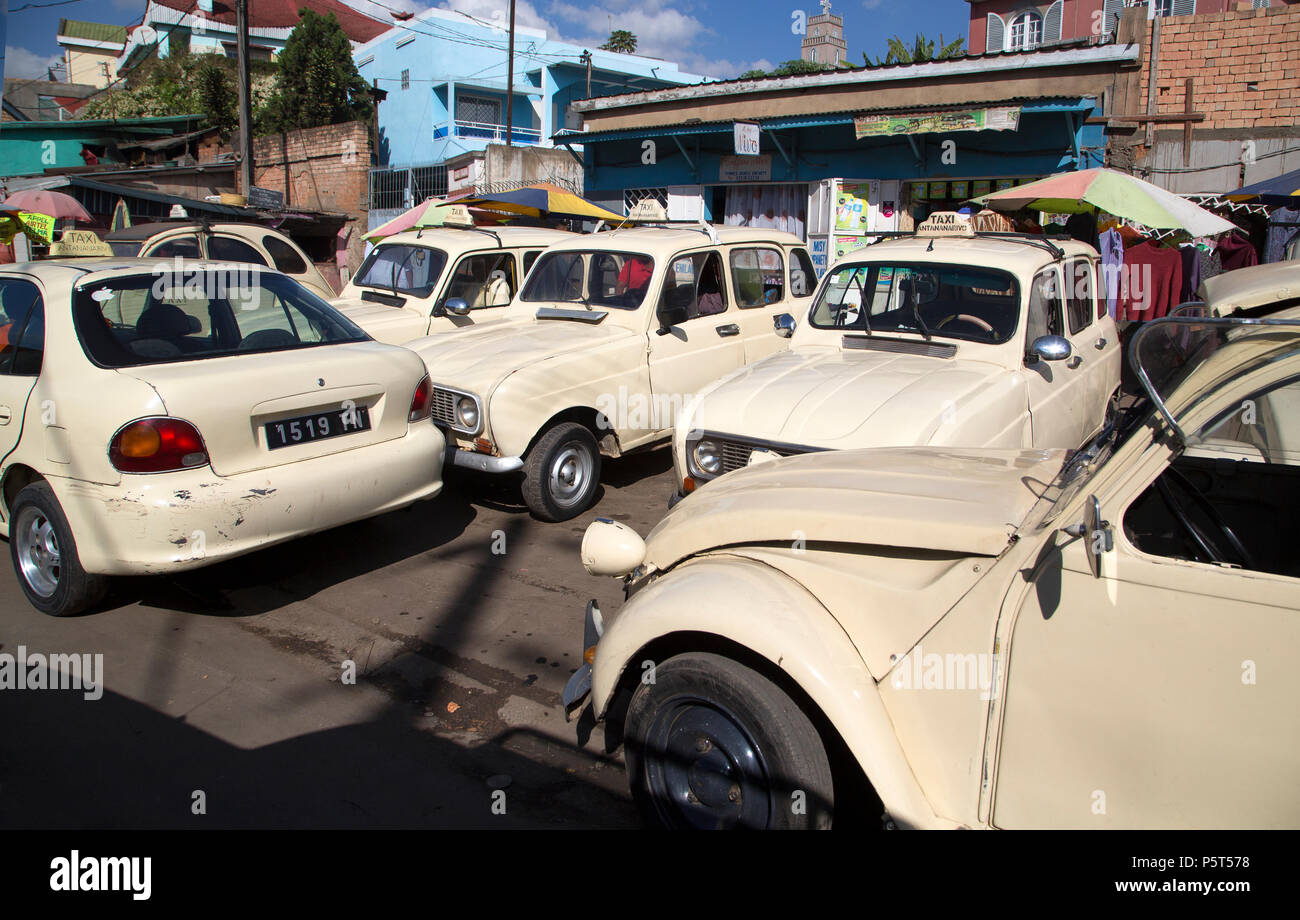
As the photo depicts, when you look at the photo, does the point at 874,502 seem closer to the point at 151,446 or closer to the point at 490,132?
the point at 151,446

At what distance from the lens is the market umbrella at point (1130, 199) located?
8.12 meters

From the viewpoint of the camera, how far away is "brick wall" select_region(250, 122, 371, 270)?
2288cm

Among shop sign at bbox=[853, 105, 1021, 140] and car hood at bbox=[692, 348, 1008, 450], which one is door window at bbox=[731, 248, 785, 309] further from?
shop sign at bbox=[853, 105, 1021, 140]

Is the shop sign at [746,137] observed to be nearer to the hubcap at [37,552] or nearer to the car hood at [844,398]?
the car hood at [844,398]

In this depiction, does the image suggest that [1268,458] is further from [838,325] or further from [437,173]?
[437,173]

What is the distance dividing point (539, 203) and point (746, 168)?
14.3ft

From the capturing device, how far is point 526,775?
324 cm

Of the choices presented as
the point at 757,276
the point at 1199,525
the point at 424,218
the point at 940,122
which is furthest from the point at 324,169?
the point at 1199,525

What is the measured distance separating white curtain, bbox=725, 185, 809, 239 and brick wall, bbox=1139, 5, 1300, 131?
5.57 meters

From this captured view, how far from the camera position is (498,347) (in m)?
6.25

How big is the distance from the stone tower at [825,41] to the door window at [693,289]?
47.7 metres

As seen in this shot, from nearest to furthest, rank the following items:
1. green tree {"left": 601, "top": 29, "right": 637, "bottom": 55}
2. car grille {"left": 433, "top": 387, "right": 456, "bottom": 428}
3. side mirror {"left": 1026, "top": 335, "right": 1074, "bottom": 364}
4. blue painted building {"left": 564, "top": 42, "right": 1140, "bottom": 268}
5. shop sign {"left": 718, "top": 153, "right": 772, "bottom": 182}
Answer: side mirror {"left": 1026, "top": 335, "right": 1074, "bottom": 364}, car grille {"left": 433, "top": 387, "right": 456, "bottom": 428}, blue painted building {"left": 564, "top": 42, "right": 1140, "bottom": 268}, shop sign {"left": 718, "top": 153, "right": 772, "bottom": 182}, green tree {"left": 601, "top": 29, "right": 637, "bottom": 55}

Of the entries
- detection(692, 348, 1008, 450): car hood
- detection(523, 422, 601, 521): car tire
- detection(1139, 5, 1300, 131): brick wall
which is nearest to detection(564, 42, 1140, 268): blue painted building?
detection(1139, 5, 1300, 131): brick wall

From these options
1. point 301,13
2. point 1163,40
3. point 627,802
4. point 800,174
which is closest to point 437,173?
point 800,174
